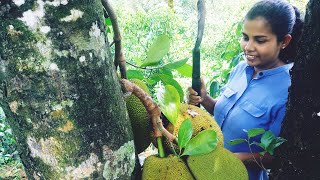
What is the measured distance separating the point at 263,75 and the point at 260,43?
15 centimetres

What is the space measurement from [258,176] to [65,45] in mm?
957

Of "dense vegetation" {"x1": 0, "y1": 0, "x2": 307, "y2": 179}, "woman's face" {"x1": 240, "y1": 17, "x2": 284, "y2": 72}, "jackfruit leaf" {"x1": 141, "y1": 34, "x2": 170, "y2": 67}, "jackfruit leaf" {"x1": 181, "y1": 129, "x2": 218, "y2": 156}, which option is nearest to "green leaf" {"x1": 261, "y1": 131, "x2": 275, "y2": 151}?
"jackfruit leaf" {"x1": 181, "y1": 129, "x2": 218, "y2": 156}

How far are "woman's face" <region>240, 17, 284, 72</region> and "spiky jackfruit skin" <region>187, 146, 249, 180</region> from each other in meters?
0.54

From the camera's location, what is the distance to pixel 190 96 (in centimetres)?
82

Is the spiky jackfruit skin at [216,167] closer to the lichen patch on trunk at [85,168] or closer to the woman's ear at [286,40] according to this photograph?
the lichen patch on trunk at [85,168]

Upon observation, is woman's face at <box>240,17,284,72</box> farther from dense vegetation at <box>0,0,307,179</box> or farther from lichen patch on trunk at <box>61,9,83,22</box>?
lichen patch on trunk at <box>61,9,83,22</box>

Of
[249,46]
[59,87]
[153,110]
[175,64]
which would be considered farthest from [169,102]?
[249,46]

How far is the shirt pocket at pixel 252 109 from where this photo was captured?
1056 millimetres

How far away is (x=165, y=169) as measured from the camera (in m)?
0.58

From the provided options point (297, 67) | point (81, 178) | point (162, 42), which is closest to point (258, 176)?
point (297, 67)

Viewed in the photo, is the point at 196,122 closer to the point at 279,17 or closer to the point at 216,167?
the point at 216,167

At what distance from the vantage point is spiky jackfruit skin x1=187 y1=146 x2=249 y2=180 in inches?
23.1

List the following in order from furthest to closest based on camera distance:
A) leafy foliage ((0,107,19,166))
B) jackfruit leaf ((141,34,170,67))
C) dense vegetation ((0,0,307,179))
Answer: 1. leafy foliage ((0,107,19,166))
2. dense vegetation ((0,0,307,179))
3. jackfruit leaf ((141,34,170,67))

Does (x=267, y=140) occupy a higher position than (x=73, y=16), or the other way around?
(x=73, y=16)
